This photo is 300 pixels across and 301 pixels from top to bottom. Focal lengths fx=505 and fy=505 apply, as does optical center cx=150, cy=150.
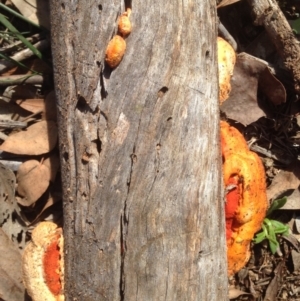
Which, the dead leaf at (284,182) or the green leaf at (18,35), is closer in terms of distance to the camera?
the green leaf at (18,35)

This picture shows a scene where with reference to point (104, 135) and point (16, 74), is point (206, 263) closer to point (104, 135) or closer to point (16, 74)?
point (104, 135)

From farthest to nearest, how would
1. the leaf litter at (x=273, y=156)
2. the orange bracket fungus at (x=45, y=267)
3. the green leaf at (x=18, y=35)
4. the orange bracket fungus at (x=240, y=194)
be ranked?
the leaf litter at (x=273, y=156)
the green leaf at (x=18, y=35)
the orange bracket fungus at (x=240, y=194)
the orange bracket fungus at (x=45, y=267)

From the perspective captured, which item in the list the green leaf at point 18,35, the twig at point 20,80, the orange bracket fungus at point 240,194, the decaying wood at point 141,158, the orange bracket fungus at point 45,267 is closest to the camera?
the decaying wood at point 141,158

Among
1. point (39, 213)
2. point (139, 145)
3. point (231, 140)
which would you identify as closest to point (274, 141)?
point (231, 140)

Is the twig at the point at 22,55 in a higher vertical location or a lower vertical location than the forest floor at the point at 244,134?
higher

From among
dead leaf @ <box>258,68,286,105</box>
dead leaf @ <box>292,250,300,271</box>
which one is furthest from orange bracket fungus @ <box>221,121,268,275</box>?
dead leaf @ <box>292,250,300,271</box>

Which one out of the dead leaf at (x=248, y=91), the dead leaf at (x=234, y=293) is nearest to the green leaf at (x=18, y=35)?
the dead leaf at (x=248, y=91)

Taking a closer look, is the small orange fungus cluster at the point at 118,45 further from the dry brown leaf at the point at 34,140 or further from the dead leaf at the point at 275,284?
the dead leaf at the point at 275,284

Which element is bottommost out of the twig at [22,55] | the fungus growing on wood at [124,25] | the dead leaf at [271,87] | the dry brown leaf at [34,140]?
the dry brown leaf at [34,140]
